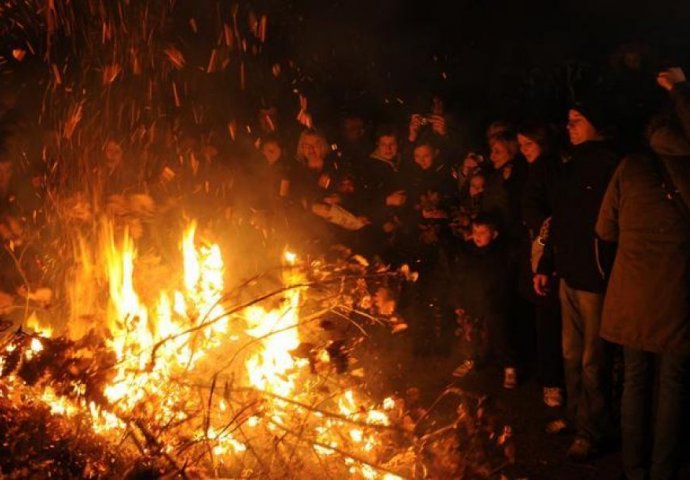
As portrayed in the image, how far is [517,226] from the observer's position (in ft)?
17.1

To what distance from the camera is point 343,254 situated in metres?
5.20

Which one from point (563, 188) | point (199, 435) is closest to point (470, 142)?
point (563, 188)

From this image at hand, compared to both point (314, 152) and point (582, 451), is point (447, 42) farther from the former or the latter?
point (582, 451)

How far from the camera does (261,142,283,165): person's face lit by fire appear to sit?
5.74m

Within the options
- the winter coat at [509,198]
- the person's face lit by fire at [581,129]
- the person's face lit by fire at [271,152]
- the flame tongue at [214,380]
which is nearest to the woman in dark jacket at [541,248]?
the winter coat at [509,198]

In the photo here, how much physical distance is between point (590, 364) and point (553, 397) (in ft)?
2.77

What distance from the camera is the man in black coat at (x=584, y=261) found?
3.96 meters

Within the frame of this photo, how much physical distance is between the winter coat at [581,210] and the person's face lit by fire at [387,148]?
1981mm

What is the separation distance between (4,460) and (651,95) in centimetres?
604

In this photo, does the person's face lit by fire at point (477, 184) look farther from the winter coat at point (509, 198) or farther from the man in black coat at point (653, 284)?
A: the man in black coat at point (653, 284)

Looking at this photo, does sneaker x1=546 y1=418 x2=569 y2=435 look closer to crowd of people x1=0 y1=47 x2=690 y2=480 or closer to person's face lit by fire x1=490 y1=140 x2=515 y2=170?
crowd of people x1=0 y1=47 x2=690 y2=480

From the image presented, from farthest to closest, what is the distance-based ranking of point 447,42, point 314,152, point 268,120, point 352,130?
point 447,42
point 268,120
point 352,130
point 314,152

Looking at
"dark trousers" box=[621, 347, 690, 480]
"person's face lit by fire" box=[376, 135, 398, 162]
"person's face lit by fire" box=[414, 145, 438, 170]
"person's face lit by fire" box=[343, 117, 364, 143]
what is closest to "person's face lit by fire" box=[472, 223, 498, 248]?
"person's face lit by fire" box=[414, 145, 438, 170]

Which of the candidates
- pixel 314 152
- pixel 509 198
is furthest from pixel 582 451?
pixel 314 152
